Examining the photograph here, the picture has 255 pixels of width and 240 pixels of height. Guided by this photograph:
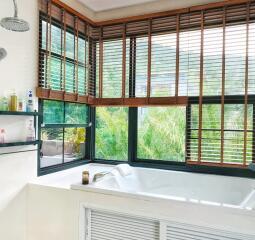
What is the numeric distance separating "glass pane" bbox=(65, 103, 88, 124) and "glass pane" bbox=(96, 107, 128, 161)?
21 cm

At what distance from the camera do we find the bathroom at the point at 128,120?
2.34 metres

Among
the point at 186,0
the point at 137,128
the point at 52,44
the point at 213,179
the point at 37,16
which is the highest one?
the point at 186,0

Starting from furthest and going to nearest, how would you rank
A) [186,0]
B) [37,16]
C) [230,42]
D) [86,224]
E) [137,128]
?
[137,128] → [186,0] → [230,42] → [37,16] → [86,224]

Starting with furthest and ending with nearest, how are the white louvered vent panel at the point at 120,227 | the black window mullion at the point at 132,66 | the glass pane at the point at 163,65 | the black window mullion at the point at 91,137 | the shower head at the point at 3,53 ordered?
the black window mullion at the point at 91,137 → the black window mullion at the point at 132,66 → the glass pane at the point at 163,65 → the shower head at the point at 3,53 → the white louvered vent panel at the point at 120,227

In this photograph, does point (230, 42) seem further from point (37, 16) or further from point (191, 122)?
point (37, 16)

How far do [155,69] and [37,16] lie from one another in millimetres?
1417

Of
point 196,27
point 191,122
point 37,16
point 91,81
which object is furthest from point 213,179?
point 37,16

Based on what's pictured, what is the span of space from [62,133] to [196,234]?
6.06 ft

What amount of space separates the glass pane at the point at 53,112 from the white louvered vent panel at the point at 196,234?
5.47 ft

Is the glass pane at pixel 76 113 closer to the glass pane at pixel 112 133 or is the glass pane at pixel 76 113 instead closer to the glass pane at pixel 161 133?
the glass pane at pixel 112 133

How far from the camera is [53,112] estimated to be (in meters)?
3.03

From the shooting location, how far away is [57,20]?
2.96 metres

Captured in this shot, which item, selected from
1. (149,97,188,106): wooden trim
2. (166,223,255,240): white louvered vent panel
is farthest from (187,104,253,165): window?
(166,223,255,240): white louvered vent panel

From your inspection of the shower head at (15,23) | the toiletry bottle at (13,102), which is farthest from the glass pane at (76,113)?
the shower head at (15,23)
